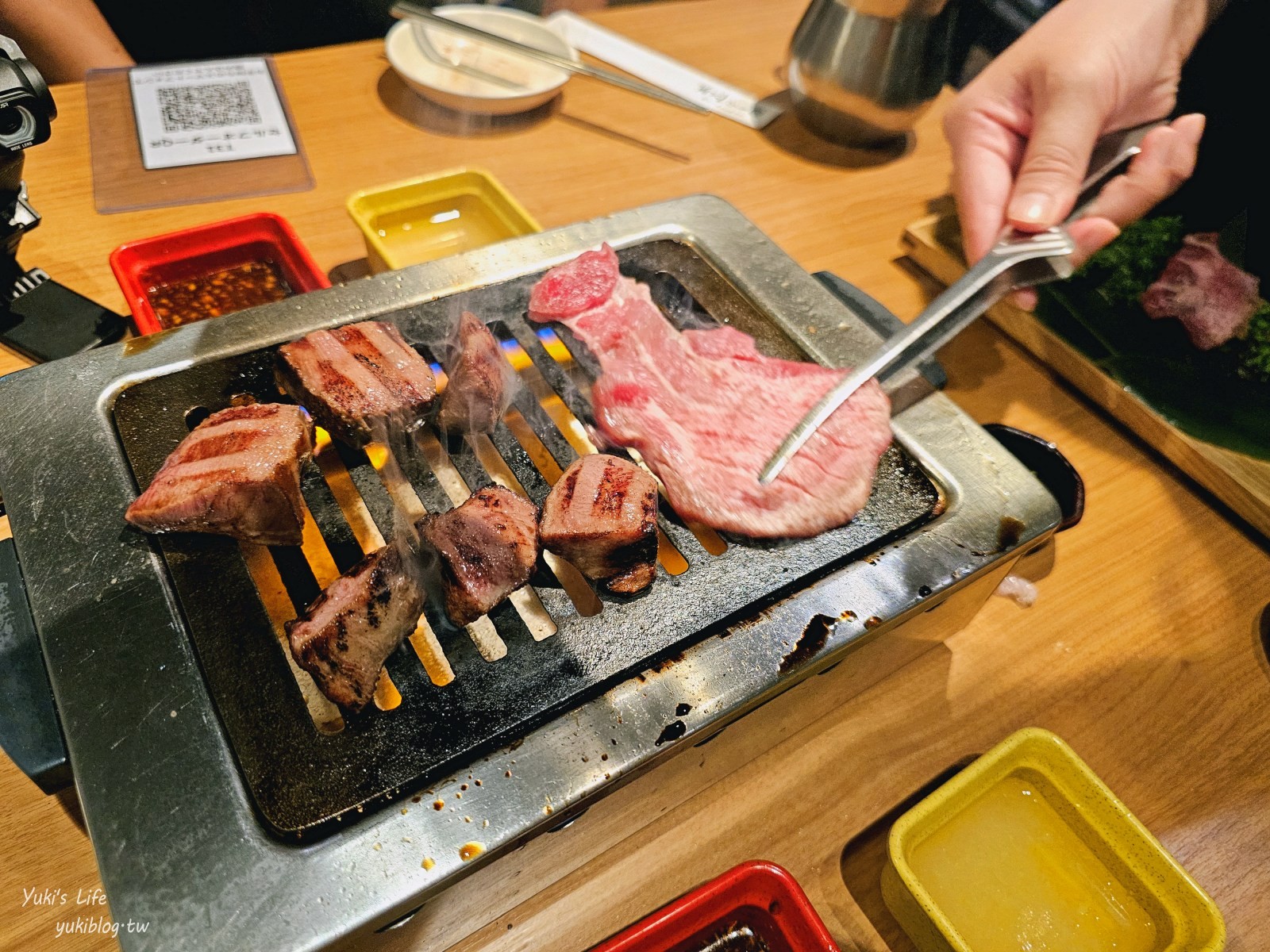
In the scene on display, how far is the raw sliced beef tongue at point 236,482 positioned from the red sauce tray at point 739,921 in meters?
0.92

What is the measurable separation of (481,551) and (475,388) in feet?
1.25

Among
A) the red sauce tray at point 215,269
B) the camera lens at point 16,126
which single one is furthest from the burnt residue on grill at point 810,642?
the camera lens at point 16,126

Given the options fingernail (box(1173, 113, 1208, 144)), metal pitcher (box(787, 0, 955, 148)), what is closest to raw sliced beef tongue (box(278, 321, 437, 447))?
fingernail (box(1173, 113, 1208, 144))

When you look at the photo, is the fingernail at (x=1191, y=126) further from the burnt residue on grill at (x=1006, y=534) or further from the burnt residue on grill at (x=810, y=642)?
the burnt residue on grill at (x=810, y=642)

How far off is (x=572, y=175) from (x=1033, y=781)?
8.21 feet

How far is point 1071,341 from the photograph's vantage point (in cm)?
255

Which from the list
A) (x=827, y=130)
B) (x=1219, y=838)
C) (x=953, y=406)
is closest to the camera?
(x=1219, y=838)

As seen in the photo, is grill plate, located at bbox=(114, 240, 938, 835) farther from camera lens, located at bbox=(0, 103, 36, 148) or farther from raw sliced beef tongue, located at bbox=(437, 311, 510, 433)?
camera lens, located at bbox=(0, 103, 36, 148)

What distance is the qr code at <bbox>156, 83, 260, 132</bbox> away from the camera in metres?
2.68


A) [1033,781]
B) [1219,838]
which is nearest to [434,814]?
[1033,781]

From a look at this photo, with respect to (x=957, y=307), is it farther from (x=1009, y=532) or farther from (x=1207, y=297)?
(x=1207, y=297)

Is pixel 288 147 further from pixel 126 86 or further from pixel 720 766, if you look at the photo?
pixel 720 766

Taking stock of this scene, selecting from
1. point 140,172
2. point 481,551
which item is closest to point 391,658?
point 481,551

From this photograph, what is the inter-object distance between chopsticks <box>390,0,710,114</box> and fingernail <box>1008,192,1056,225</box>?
5.75 ft
